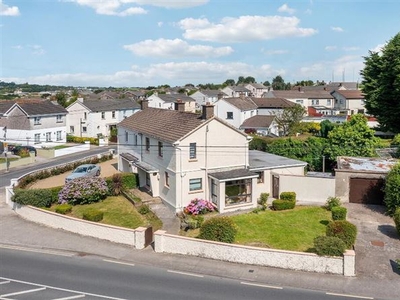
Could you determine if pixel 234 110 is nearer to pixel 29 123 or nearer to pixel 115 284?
pixel 29 123

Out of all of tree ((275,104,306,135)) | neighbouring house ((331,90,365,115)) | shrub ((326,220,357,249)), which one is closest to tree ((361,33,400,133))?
tree ((275,104,306,135))

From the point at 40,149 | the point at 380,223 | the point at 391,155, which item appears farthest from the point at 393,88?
the point at 40,149

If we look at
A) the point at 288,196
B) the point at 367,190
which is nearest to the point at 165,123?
the point at 288,196

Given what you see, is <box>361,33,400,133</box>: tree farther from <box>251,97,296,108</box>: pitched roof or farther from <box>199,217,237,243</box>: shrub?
<box>199,217,237,243</box>: shrub

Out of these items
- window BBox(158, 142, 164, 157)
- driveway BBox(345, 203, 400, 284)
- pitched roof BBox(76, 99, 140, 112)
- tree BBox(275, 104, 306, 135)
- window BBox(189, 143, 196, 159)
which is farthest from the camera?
pitched roof BBox(76, 99, 140, 112)

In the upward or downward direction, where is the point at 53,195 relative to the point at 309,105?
downward

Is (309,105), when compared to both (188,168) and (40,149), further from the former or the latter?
(188,168)

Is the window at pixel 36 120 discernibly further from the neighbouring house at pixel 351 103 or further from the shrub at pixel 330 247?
the neighbouring house at pixel 351 103
